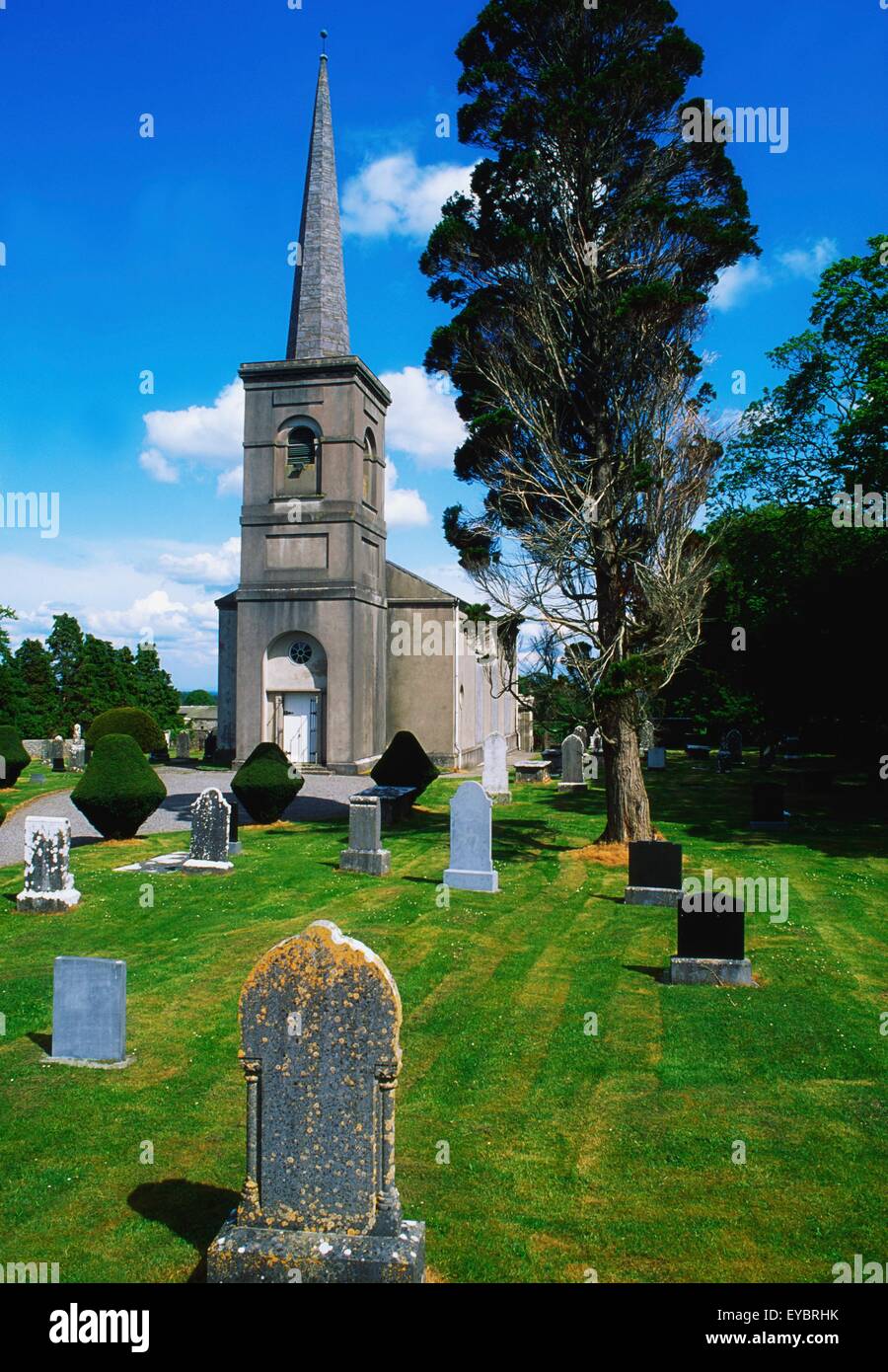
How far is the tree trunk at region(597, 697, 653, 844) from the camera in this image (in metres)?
17.7

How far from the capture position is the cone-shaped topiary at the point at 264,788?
21453 mm

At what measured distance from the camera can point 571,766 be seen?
1134 inches

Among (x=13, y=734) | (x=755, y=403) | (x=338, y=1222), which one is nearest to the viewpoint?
(x=338, y=1222)

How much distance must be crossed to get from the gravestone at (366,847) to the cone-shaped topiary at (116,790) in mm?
5184

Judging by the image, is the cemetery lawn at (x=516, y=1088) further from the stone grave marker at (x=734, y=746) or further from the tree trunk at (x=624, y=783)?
the stone grave marker at (x=734, y=746)

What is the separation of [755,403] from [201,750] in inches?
1064

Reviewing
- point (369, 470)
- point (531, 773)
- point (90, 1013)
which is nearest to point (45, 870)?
point (90, 1013)

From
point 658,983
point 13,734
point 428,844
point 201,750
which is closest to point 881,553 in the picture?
point 428,844

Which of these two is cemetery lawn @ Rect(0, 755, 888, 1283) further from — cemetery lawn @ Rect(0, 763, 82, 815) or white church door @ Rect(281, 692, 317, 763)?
white church door @ Rect(281, 692, 317, 763)

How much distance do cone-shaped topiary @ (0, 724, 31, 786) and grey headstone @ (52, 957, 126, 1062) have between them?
74.2ft

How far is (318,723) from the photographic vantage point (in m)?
33.0

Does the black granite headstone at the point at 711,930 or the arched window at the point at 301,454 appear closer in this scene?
the black granite headstone at the point at 711,930

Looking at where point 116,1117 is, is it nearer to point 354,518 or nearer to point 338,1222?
point 338,1222

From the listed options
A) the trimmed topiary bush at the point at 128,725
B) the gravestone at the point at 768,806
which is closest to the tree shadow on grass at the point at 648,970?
the gravestone at the point at 768,806
